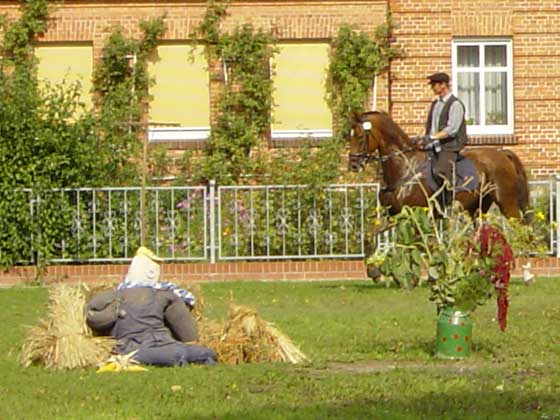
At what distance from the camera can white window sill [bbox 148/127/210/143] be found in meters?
30.4

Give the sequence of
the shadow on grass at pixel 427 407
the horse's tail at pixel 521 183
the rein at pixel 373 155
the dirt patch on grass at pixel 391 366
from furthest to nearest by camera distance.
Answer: the horse's tail at pixel 521 183, the rein at pixel 373 155, the dirt patch on grass at pixel 391 366, the shadow on grass at pixel 427 407

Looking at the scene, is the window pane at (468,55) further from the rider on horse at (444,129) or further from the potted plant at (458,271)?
the potted plant at (458,271)

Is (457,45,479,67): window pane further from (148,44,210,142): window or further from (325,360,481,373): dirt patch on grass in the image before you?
(325,360,481,373): dirt patch on grass

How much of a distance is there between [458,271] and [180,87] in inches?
667

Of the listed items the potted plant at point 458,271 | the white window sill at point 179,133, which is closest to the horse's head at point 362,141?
the white window sill at point 179,133

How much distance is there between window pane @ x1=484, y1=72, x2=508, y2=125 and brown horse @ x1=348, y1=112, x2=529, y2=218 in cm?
676

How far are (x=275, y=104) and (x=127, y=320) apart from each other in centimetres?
1673

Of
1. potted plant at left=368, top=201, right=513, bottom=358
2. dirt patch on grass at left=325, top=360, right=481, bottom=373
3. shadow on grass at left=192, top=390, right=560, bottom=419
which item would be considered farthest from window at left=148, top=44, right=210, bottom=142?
shadow on grass at left=192, top=390, right=560, bottom=419

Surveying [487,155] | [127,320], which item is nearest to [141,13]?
[487,155]

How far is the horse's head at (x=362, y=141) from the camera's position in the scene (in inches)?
913

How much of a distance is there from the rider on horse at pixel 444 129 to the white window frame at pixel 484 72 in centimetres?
831

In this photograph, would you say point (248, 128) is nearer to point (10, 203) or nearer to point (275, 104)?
point (275, 104)

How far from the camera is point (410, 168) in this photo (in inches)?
862

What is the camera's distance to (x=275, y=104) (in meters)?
30.5
